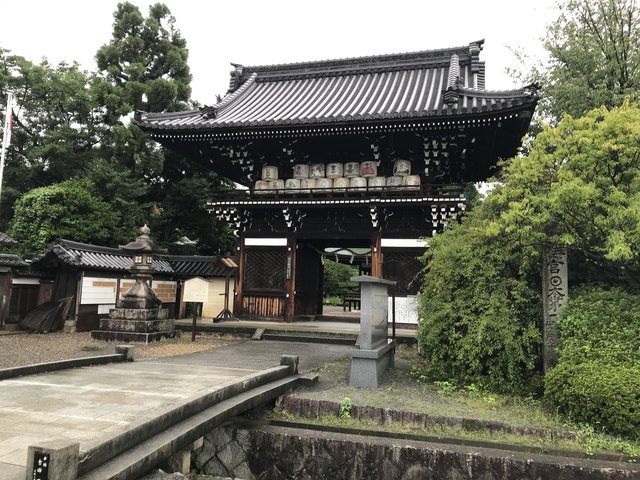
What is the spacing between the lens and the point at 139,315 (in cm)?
1241

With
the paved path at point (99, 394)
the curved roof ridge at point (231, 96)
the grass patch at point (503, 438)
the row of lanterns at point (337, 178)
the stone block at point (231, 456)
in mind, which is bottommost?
the stone block at point (231, 456)

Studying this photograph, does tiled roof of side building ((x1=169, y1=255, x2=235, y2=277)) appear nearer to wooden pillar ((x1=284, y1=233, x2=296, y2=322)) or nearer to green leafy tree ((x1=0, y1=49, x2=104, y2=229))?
wooden pillar ((x1=284, y1=233, x2=296, y2=322))

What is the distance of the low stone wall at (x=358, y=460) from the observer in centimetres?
493

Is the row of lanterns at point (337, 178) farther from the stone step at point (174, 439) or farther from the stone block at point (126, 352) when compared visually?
the stone step at point (174, 439)

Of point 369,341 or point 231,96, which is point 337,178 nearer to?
point 231,96

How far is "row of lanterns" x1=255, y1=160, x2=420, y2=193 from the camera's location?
14.6 meters

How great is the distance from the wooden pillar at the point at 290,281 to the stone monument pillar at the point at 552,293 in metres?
9.28

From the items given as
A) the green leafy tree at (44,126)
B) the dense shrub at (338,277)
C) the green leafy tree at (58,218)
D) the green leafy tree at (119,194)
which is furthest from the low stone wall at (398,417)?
the dense shrub at (338,277)

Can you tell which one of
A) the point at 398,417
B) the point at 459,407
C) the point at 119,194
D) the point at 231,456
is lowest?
the point at 231,456

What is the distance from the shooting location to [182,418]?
16.3 ft

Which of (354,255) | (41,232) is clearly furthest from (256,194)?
(41,232)

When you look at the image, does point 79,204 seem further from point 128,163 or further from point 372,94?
point 372,94

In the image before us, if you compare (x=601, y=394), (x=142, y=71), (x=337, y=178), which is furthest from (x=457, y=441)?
(x=142, y=71)

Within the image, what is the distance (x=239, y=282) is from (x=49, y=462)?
12875 mm
